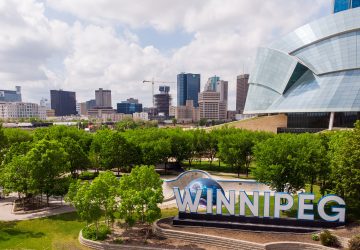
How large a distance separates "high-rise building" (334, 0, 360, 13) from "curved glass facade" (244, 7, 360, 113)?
22.7 metres

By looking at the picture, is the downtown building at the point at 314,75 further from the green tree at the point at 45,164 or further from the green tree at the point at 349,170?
the green tree at the point at 45,164

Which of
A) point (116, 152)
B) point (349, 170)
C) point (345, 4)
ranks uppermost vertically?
point (345, 4)

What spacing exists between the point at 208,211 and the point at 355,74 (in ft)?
251

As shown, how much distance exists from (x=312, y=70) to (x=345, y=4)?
41.0 m

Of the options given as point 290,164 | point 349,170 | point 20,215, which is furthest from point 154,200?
point 349,170

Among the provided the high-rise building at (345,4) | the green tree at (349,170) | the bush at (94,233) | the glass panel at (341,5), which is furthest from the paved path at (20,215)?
the high-rise building at (345,4)

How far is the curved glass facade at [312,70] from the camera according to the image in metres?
86.4

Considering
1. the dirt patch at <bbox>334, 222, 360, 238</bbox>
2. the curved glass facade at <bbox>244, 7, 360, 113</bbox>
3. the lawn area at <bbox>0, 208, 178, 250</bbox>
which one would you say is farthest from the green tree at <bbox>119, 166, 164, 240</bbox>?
the curved glass facade at <bbox>244, 7, 360, 113</bbox>

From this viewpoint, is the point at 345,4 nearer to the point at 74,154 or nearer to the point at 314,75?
the point at 314,75

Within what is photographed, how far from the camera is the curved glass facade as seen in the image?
86.4 meters

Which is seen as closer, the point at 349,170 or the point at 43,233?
the point at 349,170

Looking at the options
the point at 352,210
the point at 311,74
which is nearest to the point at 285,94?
the point at 311,74

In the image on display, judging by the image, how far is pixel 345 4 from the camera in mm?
114188

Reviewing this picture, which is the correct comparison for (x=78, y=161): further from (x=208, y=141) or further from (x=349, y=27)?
(x=349, y=27)
